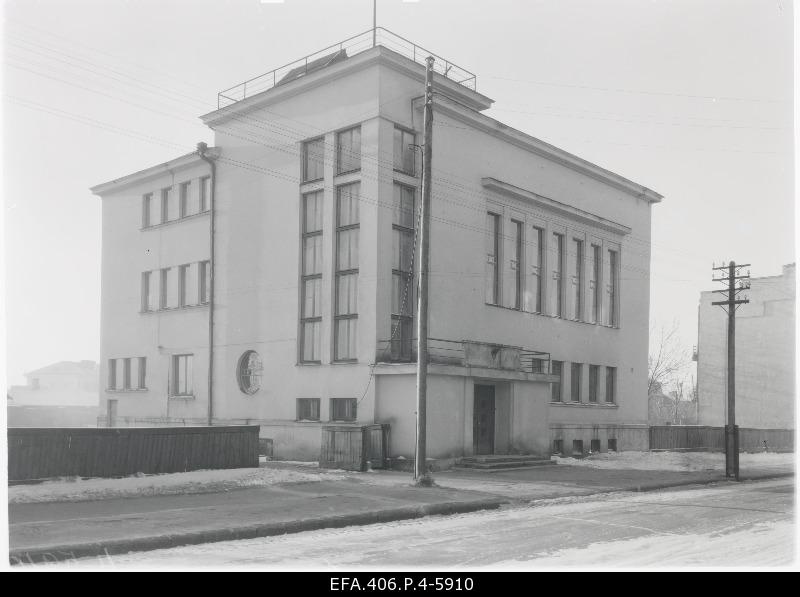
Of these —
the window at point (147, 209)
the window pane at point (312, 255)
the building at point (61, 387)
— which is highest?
the window at point (147, 209)

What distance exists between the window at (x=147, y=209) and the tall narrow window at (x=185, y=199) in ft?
7.61

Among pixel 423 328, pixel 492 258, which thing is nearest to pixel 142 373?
pixel 492 258

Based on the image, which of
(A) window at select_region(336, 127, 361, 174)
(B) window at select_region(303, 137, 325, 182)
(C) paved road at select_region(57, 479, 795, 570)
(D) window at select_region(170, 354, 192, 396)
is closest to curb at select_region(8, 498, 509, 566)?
(C) paved road at select_region(57, 479, 795, 570)

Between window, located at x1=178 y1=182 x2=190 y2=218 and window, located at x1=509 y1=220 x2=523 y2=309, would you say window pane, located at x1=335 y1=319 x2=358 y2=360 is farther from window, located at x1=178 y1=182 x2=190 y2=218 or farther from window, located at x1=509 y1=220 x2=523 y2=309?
window, located at x1=178 y1=182 x2=190 y2=218

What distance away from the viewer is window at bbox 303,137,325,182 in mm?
27766

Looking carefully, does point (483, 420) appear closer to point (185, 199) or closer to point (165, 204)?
point (185, 199)

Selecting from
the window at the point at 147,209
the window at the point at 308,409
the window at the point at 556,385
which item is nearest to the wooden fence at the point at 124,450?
the window at the point at 308,409

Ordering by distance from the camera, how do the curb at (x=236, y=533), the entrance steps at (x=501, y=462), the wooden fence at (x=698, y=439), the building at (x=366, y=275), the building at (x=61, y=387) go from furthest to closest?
the building at (x=61, y=387), the wooden fence at (x=698, y=439), the building at (x=366, y=275), the entrance steps at (x=501, y=462), the curb at (x=236, y=533)

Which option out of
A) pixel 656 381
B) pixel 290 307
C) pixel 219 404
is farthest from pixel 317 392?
pixel 656 381

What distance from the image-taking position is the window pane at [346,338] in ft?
86.7

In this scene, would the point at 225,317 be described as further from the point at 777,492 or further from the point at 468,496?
the point at 777,492

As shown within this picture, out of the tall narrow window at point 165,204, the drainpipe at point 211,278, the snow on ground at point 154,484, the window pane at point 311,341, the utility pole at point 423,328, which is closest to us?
the snow on ground at point 154,484

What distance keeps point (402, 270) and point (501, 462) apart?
6428 millimetres

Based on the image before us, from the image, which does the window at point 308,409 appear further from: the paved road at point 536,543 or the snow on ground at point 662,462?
the paved road at point 536,543
